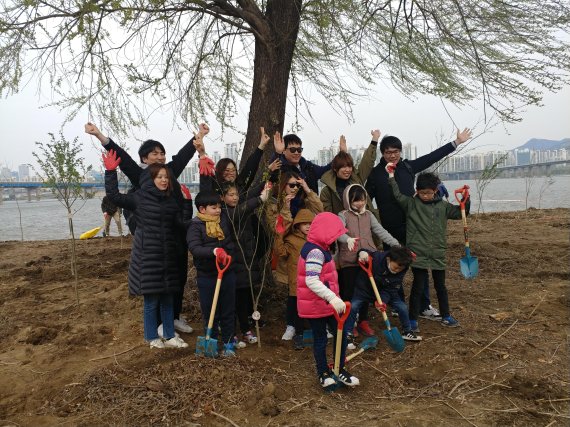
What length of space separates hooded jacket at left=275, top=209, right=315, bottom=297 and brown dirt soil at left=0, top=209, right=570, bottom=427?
681 mm

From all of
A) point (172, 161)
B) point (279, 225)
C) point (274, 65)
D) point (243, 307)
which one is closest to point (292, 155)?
point (279, 225)

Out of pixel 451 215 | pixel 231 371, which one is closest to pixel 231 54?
pixel 451 215

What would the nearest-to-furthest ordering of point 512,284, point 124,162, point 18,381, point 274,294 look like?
point 18,381 → point 124,162 → point 274,294 → point 512,284

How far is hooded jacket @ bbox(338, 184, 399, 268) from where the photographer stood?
13.0 ft

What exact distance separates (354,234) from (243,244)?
3.64 feet

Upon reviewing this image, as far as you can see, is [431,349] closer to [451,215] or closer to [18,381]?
[451,215]

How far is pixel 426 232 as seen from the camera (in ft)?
13.9

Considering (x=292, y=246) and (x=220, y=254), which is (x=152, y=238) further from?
(x=292, y=246)

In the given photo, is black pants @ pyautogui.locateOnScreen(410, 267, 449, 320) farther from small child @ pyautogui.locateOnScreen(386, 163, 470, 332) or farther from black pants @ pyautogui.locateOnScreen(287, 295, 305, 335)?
black pants @ pyautogui.locateOnScreen(287, 295, 305, 335)

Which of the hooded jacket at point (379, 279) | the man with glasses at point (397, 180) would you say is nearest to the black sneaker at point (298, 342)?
the hooded jacket at point (379, 279)

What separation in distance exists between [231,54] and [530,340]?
217 inches

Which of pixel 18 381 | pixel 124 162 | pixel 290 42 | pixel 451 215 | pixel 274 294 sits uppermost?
pixel 290 42

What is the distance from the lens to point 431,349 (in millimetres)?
3766

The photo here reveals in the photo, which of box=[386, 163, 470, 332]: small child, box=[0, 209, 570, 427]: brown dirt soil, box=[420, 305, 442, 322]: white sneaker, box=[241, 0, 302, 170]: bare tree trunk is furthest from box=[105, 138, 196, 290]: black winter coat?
box=[420, 305, 442, 322]: white sneaker
